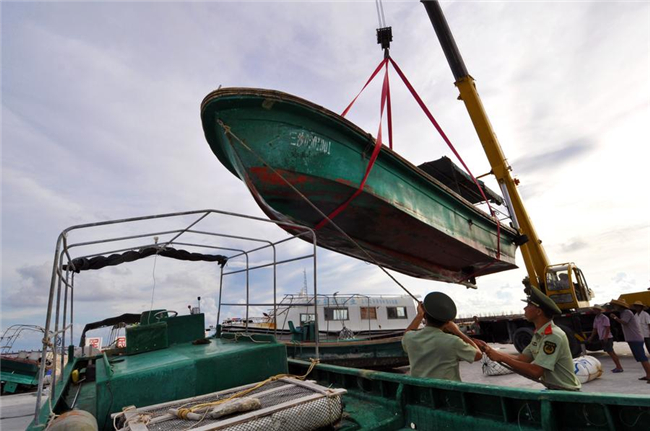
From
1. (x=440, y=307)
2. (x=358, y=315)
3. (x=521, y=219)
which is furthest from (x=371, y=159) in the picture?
(x=358, y=315)

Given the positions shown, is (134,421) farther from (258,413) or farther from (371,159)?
(371,159)

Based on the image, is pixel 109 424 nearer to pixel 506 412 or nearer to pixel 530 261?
pixel 506 412

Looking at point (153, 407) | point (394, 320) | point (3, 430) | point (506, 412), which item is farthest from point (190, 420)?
point (394, 320)

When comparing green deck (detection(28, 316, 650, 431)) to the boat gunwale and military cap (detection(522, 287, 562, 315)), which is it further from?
military cap (detection(522, 287, 562, 315))

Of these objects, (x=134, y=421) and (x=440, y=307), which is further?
(x=440, y=307)

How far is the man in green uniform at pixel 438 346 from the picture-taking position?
7.70 feet

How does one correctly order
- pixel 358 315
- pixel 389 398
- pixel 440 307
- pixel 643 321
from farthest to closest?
1. pixel 358 315
2. pixel 643 321
3. pixel 389 398
4. pixel 440 307

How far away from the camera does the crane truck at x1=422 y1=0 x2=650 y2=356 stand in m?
8.65

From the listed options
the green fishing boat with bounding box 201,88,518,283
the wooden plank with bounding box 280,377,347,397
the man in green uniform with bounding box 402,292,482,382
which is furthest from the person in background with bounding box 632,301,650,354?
the wooden plank with bounding box 280,377,347,397

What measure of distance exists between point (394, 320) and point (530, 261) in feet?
38.8

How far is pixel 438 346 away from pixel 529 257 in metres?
8.03

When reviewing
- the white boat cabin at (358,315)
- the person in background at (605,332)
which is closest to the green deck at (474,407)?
the person in background at (605,332)

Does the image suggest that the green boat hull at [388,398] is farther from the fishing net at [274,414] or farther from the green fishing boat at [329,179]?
the green fishing boat at [329,179]

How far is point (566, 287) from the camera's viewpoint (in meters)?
8.86
